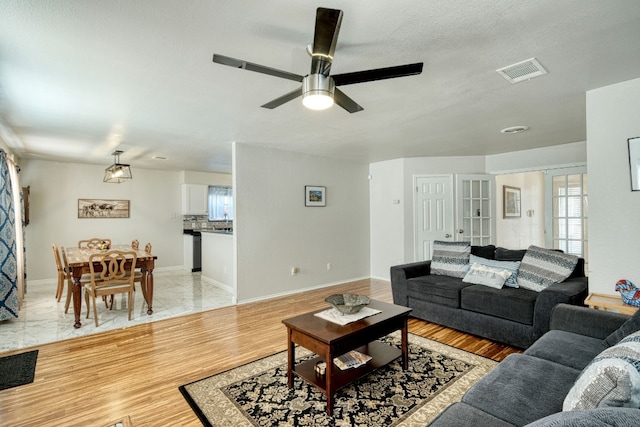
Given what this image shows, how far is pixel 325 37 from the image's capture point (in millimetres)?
1520

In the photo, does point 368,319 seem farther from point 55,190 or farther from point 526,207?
point 55,190

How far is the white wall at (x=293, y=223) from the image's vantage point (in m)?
4.78

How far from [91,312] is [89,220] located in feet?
9.80

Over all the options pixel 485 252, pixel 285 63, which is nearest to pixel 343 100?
pixel 285 63

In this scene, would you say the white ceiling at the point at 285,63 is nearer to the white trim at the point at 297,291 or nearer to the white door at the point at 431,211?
the white door at the point at 431,211

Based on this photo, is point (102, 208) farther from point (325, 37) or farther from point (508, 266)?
point (508, 266)

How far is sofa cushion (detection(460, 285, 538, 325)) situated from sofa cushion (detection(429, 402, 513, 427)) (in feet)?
6.48

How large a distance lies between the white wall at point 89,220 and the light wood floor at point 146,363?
3854 millimetres

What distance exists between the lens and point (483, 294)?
10.6ft

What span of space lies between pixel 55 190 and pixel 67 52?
5479 mm

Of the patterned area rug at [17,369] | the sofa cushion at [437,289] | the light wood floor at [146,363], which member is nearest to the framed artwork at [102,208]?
the light wood floor at [146,363]

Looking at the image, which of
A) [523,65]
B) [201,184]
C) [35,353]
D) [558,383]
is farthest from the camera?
[201,184]

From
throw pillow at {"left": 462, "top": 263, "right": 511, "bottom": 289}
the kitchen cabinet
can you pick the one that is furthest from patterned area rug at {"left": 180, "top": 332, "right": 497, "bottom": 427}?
the kitchen cabinet

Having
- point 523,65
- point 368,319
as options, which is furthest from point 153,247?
point 523,65
